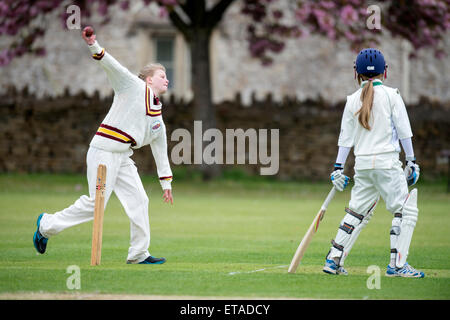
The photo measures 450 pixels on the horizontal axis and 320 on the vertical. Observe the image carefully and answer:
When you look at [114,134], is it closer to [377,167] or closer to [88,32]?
[88,32]

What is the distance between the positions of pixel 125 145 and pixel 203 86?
1303 centimetres

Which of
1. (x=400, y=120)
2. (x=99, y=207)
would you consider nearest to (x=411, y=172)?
(x=400, y=120)

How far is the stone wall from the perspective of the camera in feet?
71.0

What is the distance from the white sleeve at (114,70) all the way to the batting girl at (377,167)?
2046mm

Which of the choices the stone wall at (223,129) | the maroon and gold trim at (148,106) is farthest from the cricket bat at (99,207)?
the stone wall at (223,129)

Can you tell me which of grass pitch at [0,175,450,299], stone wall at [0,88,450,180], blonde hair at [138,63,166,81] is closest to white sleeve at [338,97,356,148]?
grass pitch at [0,175,450,299]

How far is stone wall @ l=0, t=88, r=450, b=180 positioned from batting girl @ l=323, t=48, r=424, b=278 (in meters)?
14.0

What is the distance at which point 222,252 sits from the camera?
894 cm

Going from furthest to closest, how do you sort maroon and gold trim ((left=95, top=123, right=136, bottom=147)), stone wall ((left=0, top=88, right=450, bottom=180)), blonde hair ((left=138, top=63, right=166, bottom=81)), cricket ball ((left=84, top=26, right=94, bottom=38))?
1. stone wall ((left=0, top=88, right=450, bottom=180))
2. blonde hair ((left=138, top=63, right=166, bottom=81))
3. maroon and gold trim ((left=95, top=123, right=136, bottom=147))
4. cricket ball ((left=84, top=26, right=94, bottom=38))

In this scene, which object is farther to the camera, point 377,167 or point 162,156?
point 162,156

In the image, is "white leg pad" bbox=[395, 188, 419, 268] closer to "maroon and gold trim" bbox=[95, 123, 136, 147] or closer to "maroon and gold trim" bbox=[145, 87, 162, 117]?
"maroon and gold trim" bbox=[145, 87, 162, 117]

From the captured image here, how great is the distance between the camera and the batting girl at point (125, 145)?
24.8 ft

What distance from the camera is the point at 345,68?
26500mm
